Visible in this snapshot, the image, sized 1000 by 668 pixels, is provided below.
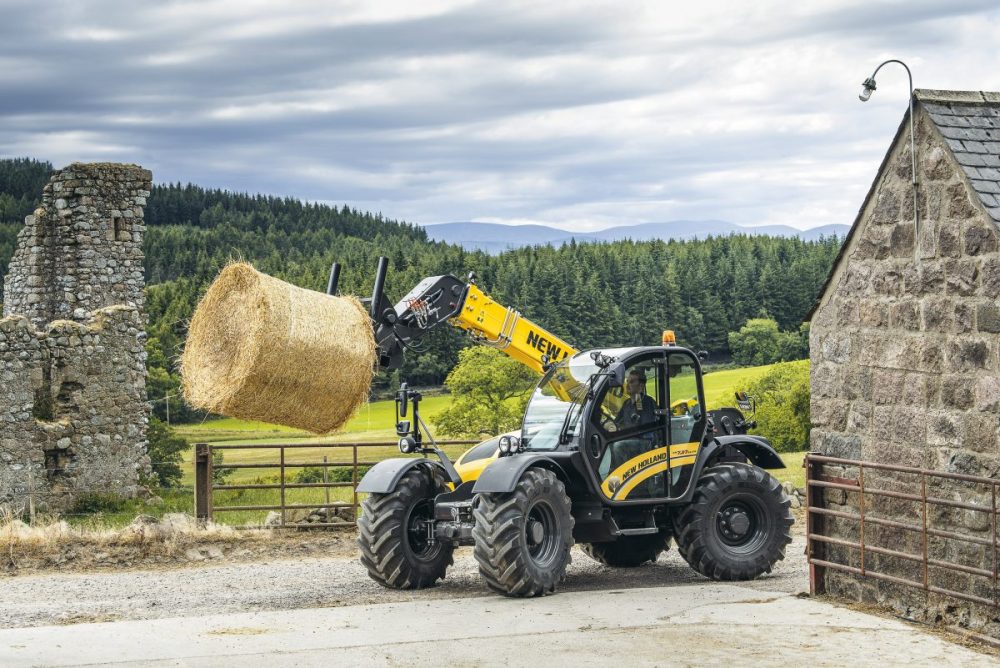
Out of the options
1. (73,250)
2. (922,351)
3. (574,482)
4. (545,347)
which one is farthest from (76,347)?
(922,351)

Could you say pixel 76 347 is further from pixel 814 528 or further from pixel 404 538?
pixel 814 528

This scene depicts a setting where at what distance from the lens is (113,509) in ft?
72.9

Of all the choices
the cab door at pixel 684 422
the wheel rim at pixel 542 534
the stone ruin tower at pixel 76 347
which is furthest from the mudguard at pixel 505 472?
the stone ruin tower at pixel 76 347

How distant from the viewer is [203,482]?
18.4 m

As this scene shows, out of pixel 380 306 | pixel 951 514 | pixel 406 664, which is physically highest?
pixel 380 306

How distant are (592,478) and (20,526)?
766cm

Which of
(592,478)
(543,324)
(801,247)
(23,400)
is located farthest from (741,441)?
(801,247)

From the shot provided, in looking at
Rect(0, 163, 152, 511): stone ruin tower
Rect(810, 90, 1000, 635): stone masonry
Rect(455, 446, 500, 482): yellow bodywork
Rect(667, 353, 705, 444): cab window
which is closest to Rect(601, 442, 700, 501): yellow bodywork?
Rect(667, 353, 705, 444): cab window

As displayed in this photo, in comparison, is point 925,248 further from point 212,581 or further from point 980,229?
point 212,581

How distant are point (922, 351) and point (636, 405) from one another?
11.8 feet

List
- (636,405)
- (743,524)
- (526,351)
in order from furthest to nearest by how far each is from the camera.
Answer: (526,351) → (743,524) → (636,405)

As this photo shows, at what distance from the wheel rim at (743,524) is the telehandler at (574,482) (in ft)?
0.04

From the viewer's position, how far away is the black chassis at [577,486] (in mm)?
13438

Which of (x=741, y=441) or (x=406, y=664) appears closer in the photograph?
(x=406, y=664)
